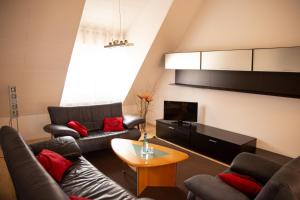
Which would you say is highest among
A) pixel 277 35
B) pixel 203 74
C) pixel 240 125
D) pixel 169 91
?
pixel 277 35

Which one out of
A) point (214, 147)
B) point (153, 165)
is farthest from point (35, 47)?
point (214, 147)

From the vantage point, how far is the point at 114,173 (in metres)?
3.22

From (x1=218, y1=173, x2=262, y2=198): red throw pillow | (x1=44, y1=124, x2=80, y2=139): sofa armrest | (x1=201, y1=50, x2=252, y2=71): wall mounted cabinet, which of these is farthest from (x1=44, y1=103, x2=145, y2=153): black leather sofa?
(x1=218, y1=173, x2=262, y2=198): red throw pillow

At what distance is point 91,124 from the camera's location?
14.4ft

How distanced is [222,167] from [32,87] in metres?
3.72

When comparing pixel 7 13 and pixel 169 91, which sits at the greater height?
pixel 7 13

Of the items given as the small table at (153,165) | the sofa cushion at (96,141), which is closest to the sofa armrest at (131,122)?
the sofa cushion at (96,141)

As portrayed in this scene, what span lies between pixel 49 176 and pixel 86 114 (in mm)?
2962

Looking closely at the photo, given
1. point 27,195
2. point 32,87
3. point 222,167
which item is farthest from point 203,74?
point 27,195

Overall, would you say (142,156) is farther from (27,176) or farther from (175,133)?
(175,133)

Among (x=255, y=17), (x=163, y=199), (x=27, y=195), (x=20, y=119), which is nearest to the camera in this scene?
(x=27, y=195)

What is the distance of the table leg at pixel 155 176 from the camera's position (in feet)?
8.68

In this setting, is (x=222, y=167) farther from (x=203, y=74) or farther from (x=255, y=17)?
(x=255, y=17)

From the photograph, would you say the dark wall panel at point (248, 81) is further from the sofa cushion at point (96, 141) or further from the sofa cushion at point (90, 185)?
the sofa cushion at point (90, 185)
